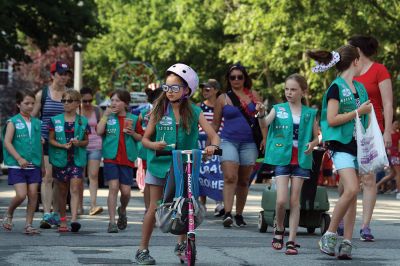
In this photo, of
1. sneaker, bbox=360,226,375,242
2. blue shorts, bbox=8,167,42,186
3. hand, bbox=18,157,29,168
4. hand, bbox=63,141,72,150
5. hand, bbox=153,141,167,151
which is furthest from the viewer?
hand, bbox=63,141,72,150

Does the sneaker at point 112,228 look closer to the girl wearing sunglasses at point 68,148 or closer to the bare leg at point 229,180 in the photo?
the girl wearing sunglasses at point 68,148

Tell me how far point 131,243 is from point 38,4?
28.2 m

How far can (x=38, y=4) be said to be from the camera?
40219 mm

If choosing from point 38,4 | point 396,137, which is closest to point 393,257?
point 396,137

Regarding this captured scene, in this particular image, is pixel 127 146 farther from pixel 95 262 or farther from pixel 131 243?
pixel 95 262

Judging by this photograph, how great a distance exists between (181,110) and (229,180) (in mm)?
5022

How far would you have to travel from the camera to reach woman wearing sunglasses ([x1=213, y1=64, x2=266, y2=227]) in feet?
51.2

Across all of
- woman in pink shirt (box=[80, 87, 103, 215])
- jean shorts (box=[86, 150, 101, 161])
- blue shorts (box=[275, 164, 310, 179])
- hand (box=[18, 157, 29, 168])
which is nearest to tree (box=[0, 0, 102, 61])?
woman in pink shirt (box=[80, 87, 103, 215])

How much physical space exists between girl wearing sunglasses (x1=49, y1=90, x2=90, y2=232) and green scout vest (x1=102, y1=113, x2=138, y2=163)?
0.88 ft

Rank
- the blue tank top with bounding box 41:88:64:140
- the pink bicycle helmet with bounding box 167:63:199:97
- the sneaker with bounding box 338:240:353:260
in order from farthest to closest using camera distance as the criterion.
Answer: the blue tank top with bounding box 41:88:64:140 < the sneaker with bounding box 338:240:353:260 < the pink bicycle helmet with bounding box 167:63:199:97

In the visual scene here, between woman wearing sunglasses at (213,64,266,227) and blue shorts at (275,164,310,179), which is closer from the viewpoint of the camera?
blue shorts at (275,164,310,179)

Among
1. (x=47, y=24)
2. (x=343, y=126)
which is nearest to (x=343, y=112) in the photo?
(x=343, y=126)

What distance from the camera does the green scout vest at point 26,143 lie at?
14297 millimetres

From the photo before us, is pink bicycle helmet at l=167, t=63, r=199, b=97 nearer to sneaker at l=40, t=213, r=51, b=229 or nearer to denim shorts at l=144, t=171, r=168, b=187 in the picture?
denim shorts at l=144, t=171, r=168, b=187
